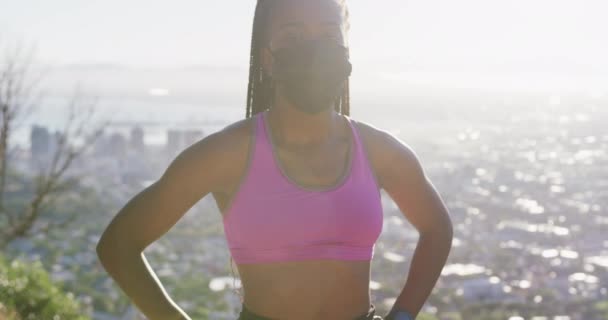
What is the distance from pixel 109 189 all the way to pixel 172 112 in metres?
18.2

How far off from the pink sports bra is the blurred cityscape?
538 inches

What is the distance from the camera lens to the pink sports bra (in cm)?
167

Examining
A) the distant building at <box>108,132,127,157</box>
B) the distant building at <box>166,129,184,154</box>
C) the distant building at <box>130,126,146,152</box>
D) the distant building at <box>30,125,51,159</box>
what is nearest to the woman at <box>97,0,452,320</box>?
the distant building at <box>30,125,51,159</box>

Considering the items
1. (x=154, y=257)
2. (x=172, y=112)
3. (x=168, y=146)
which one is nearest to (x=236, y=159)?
(x=154, y=257)

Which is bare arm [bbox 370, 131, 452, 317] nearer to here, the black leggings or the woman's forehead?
the black leggings

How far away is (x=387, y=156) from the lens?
1.85m

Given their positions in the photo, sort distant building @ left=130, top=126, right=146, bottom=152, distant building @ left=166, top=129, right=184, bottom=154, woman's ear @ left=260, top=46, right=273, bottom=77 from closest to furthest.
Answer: woman's ear @ left=260, top=46, right=273, bottom=77 → distant building @ left=166, top=129, right=184, bottom=154 → distant building @ left=130, top=126, right=146, bottom=152

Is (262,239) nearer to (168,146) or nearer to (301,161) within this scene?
(301,161)

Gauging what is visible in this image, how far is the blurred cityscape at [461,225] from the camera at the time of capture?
2978cm

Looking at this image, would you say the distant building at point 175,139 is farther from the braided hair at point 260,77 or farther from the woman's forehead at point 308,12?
the woman's forehead at point 308,12

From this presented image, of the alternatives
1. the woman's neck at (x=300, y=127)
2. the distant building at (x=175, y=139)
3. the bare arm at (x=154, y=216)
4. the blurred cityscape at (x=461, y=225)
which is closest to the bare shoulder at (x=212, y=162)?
the bare arm at (x=154, y=216)

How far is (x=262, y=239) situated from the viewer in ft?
5.52

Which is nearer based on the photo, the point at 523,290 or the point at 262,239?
the point at 262,239

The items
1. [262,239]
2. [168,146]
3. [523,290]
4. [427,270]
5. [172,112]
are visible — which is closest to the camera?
[262,239]
